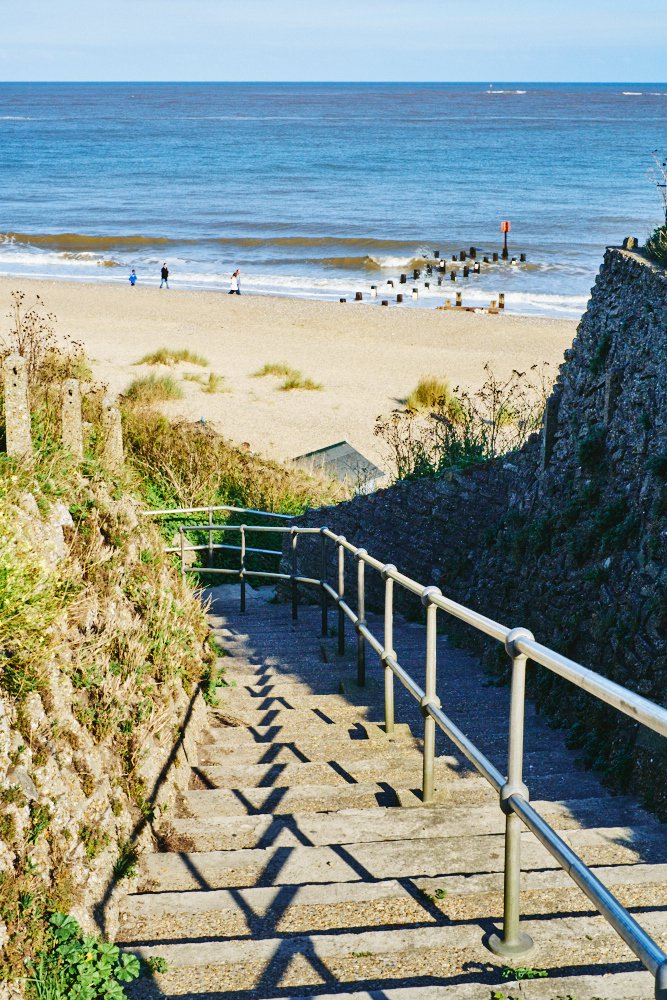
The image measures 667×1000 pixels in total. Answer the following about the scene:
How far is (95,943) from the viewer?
3330 millimetres

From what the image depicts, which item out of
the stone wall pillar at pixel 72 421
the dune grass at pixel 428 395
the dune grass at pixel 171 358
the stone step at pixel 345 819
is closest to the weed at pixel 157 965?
the stone step at pixel 345 819

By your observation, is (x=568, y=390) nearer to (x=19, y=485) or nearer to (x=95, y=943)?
(x=19, y=485)

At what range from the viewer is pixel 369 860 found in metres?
3.87

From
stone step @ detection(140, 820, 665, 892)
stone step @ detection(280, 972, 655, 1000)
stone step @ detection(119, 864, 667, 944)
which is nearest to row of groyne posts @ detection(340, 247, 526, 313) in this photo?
stone step @ detection(140, 820, 665, 892)

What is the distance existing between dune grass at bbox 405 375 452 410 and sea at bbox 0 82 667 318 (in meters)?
14.3

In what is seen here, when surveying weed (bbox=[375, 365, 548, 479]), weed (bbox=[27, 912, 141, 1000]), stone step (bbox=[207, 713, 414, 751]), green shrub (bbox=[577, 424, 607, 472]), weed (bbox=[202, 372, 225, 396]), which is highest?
green shrub (bbox=[577, 424, 607, 472])

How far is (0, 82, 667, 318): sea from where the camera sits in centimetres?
4481

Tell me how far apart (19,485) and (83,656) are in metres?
1.13

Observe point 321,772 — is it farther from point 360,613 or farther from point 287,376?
point 287,376

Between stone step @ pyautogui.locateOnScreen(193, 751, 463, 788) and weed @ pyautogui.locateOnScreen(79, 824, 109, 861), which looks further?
stone step @ pyautogui.locateOnScreen(193, 751, 463, 788)

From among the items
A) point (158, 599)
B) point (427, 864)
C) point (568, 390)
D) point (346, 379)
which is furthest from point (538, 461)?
point (346, 379)

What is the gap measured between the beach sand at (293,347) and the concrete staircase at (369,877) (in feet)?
45.4

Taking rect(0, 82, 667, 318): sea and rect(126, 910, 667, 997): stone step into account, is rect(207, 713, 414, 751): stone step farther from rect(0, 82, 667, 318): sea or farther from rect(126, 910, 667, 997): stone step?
rect(0, 82, 667, 318): sea

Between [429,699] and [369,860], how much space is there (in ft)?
2.39
